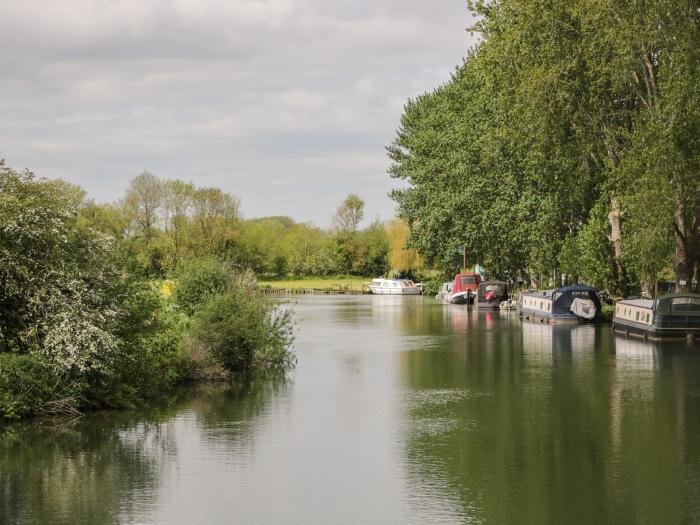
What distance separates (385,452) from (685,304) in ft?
79.9

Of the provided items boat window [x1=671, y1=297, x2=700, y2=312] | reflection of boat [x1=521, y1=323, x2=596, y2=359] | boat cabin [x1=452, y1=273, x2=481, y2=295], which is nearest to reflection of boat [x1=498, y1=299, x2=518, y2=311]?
boat cabin [x1=452, y1=273, x2=481, y2=295]

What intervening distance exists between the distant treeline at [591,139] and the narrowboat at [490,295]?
500cm

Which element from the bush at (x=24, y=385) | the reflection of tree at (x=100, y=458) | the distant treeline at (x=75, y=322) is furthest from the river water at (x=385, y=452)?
the distant treeline at (x=75, y=322)

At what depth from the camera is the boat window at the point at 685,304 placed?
37688mm

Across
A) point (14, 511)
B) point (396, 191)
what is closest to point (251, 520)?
point (14, 511)

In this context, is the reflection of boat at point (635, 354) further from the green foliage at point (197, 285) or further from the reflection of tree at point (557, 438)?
the green foliage at point (197, 285)

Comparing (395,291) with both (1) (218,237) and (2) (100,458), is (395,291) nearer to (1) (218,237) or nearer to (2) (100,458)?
(1) (218,237)

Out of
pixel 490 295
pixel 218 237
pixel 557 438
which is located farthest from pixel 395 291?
pixel 557 438

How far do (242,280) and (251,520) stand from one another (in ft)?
60.1

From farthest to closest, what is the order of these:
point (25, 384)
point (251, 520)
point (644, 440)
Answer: point (25, 384) → point (644, 440) → point (251, 520)

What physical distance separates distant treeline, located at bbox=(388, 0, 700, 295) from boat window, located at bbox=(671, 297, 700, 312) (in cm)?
374

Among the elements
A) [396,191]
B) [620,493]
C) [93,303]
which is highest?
[396,191]

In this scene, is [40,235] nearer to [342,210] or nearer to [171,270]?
[171,270]

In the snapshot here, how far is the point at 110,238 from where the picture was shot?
2212cm
